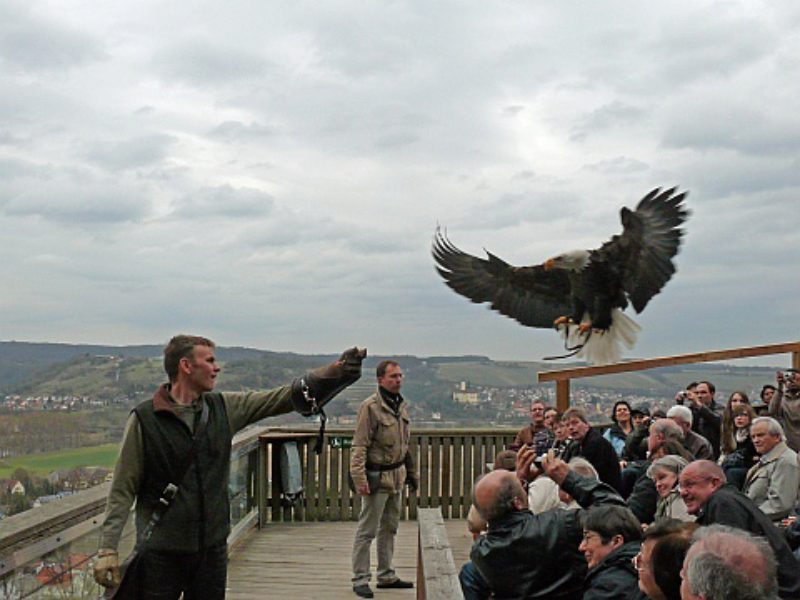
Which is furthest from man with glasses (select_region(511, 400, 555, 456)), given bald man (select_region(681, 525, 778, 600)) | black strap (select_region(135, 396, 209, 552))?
bald man (select_region(681, 525, 778, 600))

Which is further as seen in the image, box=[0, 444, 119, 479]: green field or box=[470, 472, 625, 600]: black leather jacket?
box=[0, 444, 119, 479]: green field

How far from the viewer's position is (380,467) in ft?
21.4

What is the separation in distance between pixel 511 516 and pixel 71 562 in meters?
1.84

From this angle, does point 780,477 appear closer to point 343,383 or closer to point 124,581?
point 343,383

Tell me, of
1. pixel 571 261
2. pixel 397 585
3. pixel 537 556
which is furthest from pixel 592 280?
pixel 537 556

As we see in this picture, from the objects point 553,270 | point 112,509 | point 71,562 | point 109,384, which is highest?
point 553,270

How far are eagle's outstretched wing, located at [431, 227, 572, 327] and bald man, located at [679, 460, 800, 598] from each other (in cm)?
481

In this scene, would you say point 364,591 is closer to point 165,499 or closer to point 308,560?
point 308,560

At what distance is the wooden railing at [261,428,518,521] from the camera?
976 cm

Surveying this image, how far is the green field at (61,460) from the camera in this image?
177 inches

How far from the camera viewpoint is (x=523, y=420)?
387 inches

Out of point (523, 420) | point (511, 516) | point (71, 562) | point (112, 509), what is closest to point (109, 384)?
point (71, 562)

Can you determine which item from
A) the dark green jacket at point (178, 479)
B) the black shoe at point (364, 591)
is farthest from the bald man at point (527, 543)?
the black shoe at point (364, 591)

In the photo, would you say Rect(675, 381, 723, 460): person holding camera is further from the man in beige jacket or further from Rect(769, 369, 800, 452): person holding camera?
the man in beige jacket
